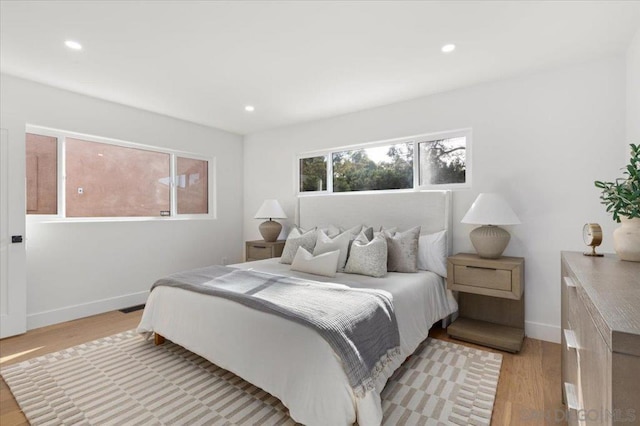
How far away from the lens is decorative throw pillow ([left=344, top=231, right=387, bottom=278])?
2.79 metres

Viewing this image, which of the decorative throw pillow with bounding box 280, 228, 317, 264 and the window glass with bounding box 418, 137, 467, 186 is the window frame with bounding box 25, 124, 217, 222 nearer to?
the decorative throw pillow with bounding box 280, 228, 317, 264

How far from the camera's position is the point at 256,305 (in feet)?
6.40

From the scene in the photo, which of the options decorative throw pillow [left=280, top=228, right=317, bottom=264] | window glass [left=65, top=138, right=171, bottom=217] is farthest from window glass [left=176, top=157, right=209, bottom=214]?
decorative throw pillow [left=280, top=228, right=317, bottom=264]

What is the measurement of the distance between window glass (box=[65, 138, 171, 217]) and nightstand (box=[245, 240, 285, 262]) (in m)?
1.31

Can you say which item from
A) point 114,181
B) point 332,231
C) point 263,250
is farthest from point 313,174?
point 114,181

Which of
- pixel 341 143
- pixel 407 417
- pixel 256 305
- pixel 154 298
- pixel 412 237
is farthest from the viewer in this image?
pixel 341 143

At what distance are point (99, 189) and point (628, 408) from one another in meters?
4.61

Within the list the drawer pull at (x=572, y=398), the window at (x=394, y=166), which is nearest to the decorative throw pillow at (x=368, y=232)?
the window at (x=394, y=166)

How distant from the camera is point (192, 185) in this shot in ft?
15.4

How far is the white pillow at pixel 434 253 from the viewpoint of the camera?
301 centimetres

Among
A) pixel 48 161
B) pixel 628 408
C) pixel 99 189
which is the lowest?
pixel 628 408

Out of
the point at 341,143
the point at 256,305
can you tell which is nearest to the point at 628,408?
the point at 256,305

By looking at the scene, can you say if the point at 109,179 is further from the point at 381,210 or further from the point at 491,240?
the point at 491,240

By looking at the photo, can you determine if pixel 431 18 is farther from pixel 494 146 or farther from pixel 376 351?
pixel 376 351
